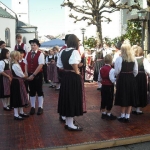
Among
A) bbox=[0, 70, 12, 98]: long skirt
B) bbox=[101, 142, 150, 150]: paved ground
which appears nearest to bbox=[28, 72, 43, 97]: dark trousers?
bbox=[0, 70, 12, 98]: long skirt

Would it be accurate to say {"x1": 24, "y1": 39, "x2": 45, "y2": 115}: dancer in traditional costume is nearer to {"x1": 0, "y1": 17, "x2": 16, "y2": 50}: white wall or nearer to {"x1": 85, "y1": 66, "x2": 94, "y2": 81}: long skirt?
{"x1": 85, "y1": 66, "x2": 94, "y2": 81}: long skirt

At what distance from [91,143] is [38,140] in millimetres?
917

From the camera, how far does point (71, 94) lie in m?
5.49

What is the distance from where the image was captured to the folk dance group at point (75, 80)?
18.0 feet

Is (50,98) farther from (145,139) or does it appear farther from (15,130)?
(145,139)

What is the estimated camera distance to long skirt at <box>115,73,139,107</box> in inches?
239

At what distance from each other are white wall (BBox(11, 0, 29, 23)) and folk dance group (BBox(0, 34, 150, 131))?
65608 mm

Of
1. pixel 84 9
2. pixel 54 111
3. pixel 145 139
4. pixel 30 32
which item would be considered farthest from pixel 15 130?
pixel 30 32

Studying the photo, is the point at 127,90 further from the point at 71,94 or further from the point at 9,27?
the point at 9,27

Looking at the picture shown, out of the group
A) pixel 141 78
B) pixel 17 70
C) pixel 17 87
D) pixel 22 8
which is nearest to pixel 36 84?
pixel 17 87

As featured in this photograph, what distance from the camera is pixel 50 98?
948 centimetres

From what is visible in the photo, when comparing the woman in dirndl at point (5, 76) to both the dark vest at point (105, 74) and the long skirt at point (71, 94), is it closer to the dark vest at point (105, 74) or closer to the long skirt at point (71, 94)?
the long skirt at point (71, 94)

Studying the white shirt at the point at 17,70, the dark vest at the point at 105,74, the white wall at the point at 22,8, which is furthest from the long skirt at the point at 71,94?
the white wall at the point at 22,8

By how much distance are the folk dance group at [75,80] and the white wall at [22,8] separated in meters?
65.6
